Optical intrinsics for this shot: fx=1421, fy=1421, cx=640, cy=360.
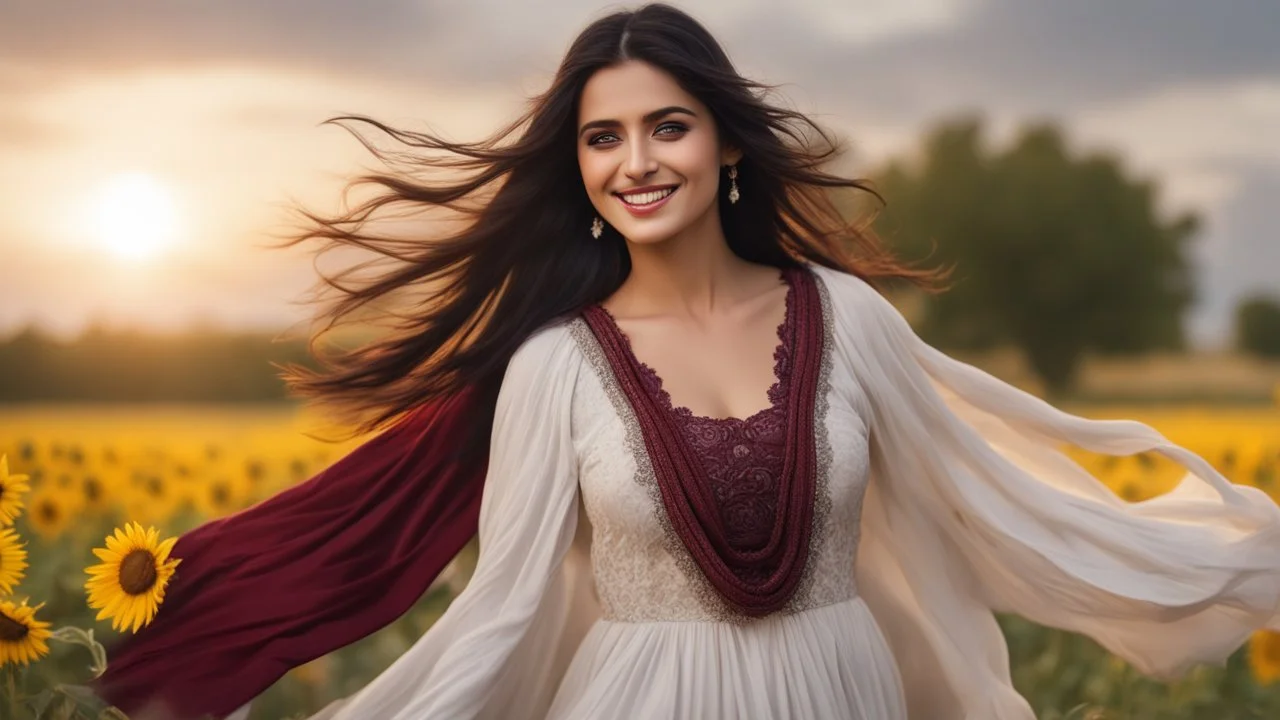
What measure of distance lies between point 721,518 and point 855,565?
0.62 meters

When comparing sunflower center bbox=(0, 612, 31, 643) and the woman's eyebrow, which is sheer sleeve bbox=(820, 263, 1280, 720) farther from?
sunflower center bbox=(0, 612, 31, 643)

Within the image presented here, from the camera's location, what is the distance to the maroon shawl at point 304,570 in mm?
3506

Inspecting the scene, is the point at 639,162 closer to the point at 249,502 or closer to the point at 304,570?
the point at 304,570

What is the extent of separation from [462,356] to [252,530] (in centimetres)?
71

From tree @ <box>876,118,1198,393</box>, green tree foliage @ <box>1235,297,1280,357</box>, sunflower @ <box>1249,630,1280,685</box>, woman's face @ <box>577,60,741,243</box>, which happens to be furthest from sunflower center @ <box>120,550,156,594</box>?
tree @ <box>876,118,1198,393</box>

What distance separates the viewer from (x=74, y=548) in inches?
211

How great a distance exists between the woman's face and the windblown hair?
15 centimetres

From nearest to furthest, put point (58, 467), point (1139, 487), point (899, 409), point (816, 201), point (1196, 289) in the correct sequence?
point (899, 409), point (816, 201), point (58, 467), point (1139, 487), point (1196, 289)

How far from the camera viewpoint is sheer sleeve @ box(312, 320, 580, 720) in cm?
328

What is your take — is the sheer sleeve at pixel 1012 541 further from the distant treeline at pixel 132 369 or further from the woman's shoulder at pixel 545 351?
the distant treeline at pixel 132 369

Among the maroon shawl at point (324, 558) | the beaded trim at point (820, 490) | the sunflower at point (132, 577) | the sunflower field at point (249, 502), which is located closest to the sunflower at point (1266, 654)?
the sunflower field at point (249, 502)

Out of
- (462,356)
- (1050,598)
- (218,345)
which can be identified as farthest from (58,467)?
(218,345)

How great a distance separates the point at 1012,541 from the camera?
3680 millimetres

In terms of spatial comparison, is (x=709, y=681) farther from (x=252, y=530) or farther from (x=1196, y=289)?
(x=1196, y=289)
